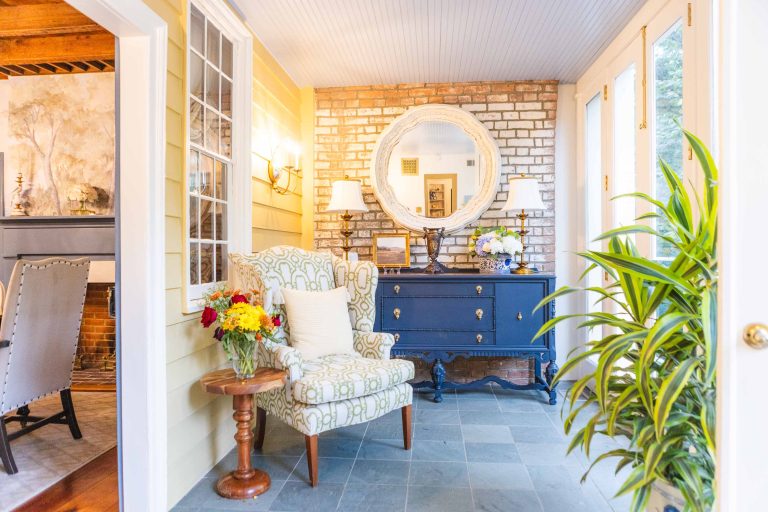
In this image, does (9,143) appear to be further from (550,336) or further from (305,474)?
Answer: (550,336)

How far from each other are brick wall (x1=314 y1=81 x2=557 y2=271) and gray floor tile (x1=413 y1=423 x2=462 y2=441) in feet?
4.68

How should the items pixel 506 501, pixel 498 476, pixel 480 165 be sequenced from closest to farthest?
1. pixel 506 501
2. pixel 498 476
3. pixel 480 165

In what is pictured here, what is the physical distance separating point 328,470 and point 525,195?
2.44m

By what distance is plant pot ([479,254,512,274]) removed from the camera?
3561mm

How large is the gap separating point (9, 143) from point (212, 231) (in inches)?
120

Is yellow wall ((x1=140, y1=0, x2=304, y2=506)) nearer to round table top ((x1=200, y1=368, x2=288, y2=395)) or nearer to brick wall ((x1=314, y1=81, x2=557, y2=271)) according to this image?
round table top ((x1=200, y1=368, x2=288, y2=395))

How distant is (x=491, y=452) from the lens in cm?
264

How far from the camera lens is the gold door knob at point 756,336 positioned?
3.52 feet

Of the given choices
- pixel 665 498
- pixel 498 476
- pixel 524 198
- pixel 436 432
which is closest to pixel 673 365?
pixel 665 498

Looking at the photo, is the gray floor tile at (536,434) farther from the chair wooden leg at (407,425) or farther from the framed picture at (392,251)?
the framed picture at (392,251)

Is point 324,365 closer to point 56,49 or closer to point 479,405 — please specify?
point 479,405

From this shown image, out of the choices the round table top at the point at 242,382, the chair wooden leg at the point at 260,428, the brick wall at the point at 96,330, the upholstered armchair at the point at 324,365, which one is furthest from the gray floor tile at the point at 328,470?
the brick wall at the point at 96,330

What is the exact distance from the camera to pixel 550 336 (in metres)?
3.46

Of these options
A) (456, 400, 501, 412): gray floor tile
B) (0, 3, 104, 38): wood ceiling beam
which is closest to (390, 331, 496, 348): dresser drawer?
(456, 400, 501, 412): gray floor tile
